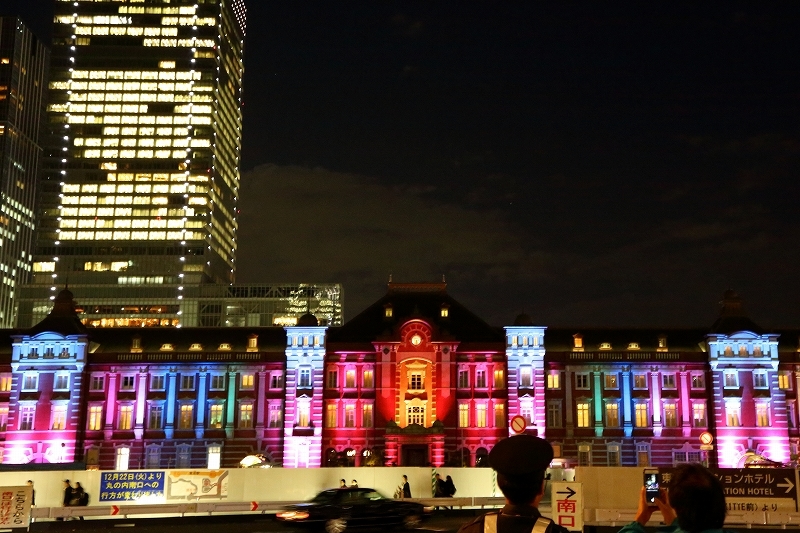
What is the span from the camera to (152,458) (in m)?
72.4

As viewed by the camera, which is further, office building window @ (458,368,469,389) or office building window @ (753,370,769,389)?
office building window @ (458,368,469,389)

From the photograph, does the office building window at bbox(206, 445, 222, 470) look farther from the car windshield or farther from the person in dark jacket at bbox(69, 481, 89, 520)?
the car windshield

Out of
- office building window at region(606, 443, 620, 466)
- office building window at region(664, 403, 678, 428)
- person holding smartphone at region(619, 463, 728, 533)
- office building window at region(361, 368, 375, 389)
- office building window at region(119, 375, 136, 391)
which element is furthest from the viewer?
office building window at region(119, 375, 136, 391)

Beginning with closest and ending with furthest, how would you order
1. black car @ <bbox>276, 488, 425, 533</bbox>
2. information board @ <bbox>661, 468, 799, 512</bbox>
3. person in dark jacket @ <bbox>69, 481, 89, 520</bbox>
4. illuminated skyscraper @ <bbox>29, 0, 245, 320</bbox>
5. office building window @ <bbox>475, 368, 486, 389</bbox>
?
information board @ <bbox>661, 468, 799, 512</bbox> < black car @ <bbox>276, 488, 425, 533</bbox> < person in dark jacket @ <bbox>69, 481, 89, 520</bbox> < office building window @ <bbox>475, 368, 486, 389</bbox> < illuminated skyscraper @ <bbox>29, 0, 245, 320</bbox>

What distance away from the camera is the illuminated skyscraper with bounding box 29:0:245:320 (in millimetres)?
169750

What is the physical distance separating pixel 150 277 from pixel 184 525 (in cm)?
13951

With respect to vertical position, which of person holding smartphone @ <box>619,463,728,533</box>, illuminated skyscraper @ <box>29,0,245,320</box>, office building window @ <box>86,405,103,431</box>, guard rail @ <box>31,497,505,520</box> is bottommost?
guard rail @ <box>31,497,505,520</box>

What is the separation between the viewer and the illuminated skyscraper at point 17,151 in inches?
6777

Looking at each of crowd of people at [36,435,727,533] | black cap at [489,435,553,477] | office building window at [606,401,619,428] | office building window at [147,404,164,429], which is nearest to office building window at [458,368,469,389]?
office building window at [606,401,619,428]

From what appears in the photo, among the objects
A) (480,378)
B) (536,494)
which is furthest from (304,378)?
(536,494)

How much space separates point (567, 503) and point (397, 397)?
5001 centimetres

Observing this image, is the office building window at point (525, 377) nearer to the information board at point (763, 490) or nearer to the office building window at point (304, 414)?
the office building window at point (304, 414)

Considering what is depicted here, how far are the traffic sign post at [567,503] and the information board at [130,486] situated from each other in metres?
21.7

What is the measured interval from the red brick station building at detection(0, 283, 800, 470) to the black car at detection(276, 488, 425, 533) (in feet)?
126
